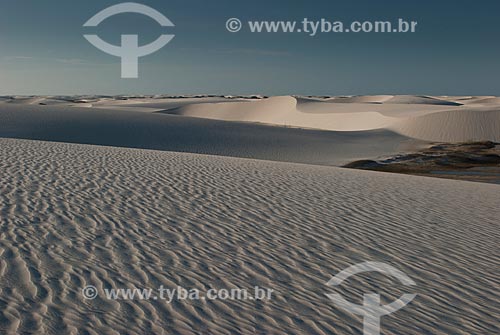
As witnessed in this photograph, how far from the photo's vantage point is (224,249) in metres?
6.25

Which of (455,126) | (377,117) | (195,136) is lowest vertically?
(195,136)

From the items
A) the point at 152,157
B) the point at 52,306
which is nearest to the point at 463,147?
the point at 152,157

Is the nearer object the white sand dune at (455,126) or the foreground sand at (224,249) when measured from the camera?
the foreground sand at (224,249)

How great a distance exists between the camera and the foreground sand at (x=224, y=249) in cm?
440

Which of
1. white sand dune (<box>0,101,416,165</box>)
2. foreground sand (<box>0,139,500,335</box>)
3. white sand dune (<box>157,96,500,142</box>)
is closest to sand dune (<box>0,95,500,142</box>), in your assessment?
white sand dune (<box>157,96,500,142</box>)

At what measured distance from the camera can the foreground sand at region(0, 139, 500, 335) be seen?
4398mm

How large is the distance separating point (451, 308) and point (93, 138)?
26422 millimetres

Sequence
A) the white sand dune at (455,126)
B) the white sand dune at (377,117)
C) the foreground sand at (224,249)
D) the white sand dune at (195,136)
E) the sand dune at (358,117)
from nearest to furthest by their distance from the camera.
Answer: the foreground sand at (224,249) < the white sand dune at (195,136) < the white sand dune at (455,126) < the sand dune at (358,117) < the white sand dune at (377,117)

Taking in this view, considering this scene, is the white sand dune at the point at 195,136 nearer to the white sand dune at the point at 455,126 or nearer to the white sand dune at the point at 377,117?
the white sand dune at the point at 455,126

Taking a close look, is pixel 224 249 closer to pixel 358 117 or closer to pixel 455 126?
pixel 455 126

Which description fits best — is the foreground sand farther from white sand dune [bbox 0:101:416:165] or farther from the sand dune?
the sand dune

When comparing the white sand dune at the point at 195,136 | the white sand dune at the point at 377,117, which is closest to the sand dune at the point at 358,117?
the white sand dune at the point at 377,117

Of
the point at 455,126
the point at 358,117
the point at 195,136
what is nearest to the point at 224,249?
the point at 195,136

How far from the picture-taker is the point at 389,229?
26.5 ft
